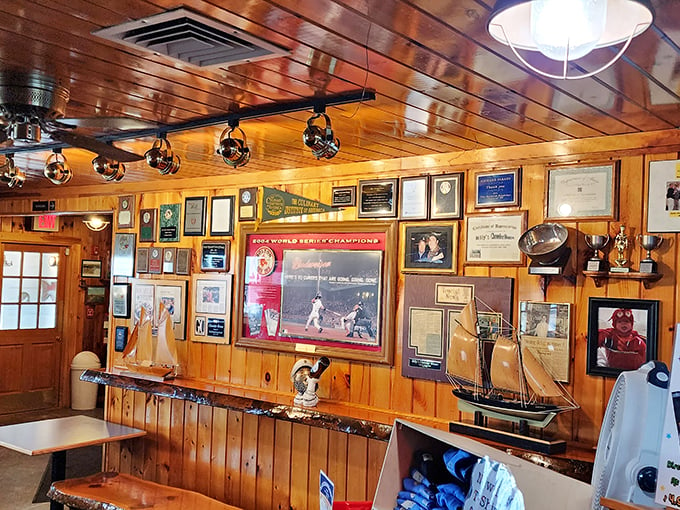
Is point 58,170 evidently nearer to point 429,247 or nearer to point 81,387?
point 429,247

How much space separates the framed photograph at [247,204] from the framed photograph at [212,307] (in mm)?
420

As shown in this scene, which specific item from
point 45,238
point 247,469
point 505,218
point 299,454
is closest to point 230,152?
point 505,218

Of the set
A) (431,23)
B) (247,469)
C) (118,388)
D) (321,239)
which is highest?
(431,23)

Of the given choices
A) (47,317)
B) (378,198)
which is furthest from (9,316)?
(378,198)

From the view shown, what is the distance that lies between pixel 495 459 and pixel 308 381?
7.88 ft

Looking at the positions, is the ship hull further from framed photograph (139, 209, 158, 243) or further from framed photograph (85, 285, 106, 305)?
framed photograph (85, 285, 106, 305)

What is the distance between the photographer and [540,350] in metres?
3.30

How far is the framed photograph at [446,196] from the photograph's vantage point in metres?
3.67

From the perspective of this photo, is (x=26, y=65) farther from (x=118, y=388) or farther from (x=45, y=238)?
(x=45, y=238)

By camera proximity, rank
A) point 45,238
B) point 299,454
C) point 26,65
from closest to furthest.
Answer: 1. point 26,65
2. point 299,454
3. point 45,238

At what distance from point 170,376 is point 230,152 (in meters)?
2.36

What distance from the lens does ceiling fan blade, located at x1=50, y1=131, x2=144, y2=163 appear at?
8.59 ft

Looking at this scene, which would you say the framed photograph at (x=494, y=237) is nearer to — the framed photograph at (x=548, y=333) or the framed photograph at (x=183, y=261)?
the framed photograph at (x=548, y=333)

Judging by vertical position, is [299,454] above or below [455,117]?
below
